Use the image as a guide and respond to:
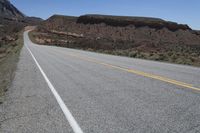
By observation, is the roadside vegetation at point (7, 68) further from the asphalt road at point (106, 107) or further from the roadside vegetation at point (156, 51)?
the roadside vegetation at point (156, 51)

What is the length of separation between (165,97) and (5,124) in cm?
372

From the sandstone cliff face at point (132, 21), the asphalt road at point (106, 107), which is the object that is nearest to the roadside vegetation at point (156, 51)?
the asphalt road at point (106, 107)

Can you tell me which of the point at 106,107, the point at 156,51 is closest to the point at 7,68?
the point at 106,107

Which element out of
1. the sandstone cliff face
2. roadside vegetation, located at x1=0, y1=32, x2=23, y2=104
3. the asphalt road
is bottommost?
the sandstone cliff face

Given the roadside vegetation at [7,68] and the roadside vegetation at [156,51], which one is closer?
the roadside vegetation at [7,68]

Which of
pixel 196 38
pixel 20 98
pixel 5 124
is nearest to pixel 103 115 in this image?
pixel 5 124

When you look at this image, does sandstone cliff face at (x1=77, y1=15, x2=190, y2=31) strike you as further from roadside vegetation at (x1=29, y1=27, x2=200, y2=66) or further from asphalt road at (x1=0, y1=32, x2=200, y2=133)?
asphalt road at (x1=0, y1=32, x2=200, y2=133)

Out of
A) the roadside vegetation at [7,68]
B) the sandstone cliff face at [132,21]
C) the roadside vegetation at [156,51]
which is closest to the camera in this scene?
the roadside vegetation at [7,68]

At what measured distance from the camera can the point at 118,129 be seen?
17.8 ft

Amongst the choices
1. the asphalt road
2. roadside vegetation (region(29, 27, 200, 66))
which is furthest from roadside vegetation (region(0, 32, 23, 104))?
roadside vegetation (region(29, 27, 200, 66))

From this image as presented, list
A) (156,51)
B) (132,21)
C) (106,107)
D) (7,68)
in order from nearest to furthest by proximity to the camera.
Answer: (106,107), (7,68), (156,51), (132,21)

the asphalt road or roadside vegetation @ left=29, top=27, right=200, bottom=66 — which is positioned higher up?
the asphalt road

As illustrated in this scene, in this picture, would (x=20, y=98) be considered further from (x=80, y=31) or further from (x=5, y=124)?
(x=80, y=31)

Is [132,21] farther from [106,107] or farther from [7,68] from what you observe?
[106,107]
